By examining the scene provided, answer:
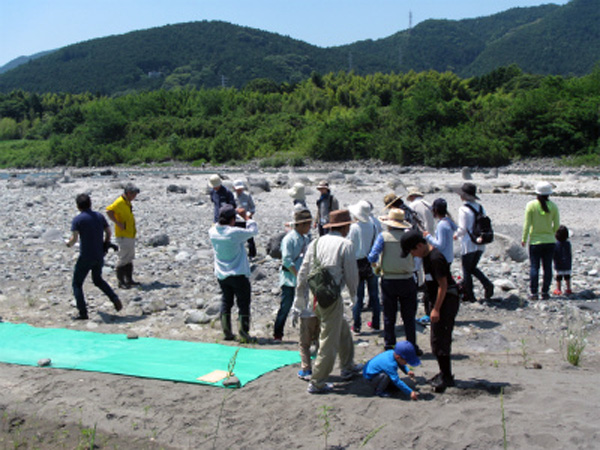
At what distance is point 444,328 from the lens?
15.9 ft

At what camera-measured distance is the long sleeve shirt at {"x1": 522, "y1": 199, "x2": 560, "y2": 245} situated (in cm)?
768

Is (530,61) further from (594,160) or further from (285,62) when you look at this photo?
(594,160)

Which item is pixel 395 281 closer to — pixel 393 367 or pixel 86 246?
pixel 393 367

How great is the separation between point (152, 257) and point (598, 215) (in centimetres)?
1198

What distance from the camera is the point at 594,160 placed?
3447 cm

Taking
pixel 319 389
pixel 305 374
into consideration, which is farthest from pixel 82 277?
pixel 319 389

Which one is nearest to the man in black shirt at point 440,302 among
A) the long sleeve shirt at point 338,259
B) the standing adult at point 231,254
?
the long sleeve shirt at point 338,259

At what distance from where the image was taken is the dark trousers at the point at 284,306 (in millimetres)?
6316

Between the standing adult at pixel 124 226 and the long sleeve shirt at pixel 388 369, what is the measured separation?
5079mm

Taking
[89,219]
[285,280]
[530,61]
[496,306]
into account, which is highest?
[530,61]

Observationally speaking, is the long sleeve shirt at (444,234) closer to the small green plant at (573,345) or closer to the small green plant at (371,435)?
the small green plant at (573,345)

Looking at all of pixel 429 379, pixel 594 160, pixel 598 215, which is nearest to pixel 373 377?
pixel 429 379

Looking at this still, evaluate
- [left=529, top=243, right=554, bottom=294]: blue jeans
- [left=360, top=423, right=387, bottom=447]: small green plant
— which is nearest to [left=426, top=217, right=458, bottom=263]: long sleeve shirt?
[left=529, top=243, right=554, bottom=294]: blue jeans

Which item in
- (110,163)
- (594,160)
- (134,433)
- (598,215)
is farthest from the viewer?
(110,163)
